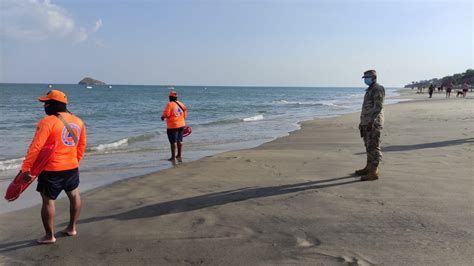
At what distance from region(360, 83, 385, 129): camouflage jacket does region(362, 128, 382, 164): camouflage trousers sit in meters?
0.12

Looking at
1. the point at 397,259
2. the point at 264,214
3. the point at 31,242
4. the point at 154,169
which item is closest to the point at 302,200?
the point at 264,214

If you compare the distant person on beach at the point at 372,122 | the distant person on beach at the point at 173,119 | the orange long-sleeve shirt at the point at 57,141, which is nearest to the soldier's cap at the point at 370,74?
the distant person on beach at the point at 372,122

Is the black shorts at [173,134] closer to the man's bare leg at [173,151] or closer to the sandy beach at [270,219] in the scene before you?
the man's bare leg at [173,151]

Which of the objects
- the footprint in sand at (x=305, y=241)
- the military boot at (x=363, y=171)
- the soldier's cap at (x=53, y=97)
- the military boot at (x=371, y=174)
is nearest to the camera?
the footprint in sand at (x=305, y=241)

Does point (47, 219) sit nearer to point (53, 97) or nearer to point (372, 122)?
point (53, 97)

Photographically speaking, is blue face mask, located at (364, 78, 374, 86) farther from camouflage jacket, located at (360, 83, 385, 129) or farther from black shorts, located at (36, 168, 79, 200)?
black shorts, located at (36, 168, 79, 200)

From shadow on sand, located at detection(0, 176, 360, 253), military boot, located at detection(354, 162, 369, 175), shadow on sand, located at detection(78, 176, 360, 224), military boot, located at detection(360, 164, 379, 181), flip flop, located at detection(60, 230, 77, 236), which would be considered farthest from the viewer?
military boot, located at detection(354, 162, 369, 175)

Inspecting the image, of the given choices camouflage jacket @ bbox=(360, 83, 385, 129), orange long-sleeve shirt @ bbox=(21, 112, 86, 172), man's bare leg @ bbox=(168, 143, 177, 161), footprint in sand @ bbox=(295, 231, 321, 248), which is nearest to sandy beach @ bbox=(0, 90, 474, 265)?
footprint in sand @ bbox=(295, 231, 321, 248)

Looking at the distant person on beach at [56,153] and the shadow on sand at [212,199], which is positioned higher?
the distant person on beach at [56,153]

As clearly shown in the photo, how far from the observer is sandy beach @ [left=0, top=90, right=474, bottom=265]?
3773 millimetres

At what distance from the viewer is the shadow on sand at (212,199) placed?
5.12 m

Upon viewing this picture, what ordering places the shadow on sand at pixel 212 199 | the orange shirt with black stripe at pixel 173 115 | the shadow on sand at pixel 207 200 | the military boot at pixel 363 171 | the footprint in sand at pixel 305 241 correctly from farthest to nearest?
the orange shirt with black stripe at pixel 173 115 < the military boot at pixel 363 171 < the shadow on sand at pixel 212 199 < the shadow on sand at pixel 207 200 < the footprint in sand at pixel 305 241

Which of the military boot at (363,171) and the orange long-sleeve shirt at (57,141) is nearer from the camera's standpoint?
the orange long-sleeve shirt at (57,141)

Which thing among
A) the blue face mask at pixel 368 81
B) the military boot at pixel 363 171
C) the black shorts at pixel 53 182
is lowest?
the military boot at pixel 363 171
